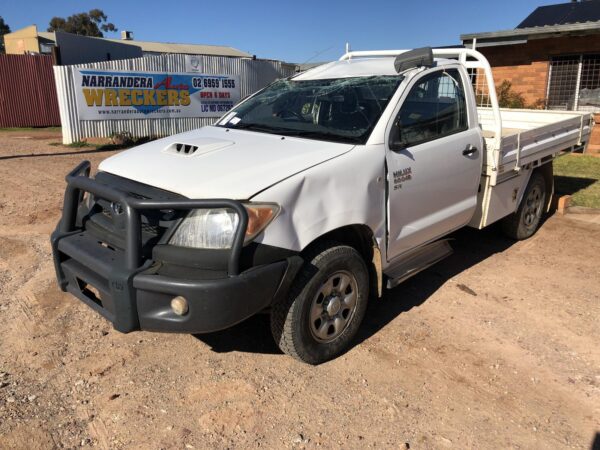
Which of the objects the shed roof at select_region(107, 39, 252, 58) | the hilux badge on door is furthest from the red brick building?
the shed roof at select_region(107, 39, 252, 58)

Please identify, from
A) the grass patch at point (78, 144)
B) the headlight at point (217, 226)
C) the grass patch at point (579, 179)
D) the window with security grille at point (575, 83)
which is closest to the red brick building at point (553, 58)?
the window with security grille at point (575, 83)

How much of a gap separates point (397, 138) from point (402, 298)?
1525 millimetres

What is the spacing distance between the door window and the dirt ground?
1.44m

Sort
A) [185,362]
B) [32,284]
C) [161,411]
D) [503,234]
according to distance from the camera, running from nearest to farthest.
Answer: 1. [161,411]
2. [185,362]
3. [32,284]
4. [503,234]

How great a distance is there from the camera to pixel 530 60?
14.4 metres

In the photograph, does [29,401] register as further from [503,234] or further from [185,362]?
[503,234]

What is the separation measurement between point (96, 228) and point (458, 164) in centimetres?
282

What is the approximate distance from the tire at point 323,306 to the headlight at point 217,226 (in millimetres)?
470

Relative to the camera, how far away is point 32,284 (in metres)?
4.52

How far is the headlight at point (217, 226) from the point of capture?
2.79 meters

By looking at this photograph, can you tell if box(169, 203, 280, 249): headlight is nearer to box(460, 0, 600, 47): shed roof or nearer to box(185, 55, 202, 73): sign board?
box(460, 0, 600, 47): shed roof

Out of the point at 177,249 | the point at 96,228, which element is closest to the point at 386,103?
the point at 177,249

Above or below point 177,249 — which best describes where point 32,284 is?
below

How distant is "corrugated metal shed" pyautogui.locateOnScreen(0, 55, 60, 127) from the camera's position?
1816 centimetres
